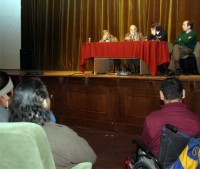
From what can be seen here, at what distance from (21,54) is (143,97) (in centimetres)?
473

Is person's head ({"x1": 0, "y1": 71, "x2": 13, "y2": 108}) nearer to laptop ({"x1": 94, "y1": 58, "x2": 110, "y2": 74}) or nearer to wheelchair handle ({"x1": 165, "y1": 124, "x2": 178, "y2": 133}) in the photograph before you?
wheelchair handle ({"x1": 165, "y1": 124, "x2": 178, "y2": 133})

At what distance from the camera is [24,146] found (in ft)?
4.37

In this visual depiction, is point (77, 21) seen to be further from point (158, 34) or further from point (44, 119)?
point (44, 119)

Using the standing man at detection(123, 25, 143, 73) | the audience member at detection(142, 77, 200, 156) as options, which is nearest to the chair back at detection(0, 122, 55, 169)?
the audience member at detection(142, 77, 200, 156)

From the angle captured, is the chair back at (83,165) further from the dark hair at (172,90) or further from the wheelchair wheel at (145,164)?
the dark hair at (172,90)

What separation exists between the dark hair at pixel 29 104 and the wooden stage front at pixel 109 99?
3.14 m

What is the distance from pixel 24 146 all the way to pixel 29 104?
1.29ft

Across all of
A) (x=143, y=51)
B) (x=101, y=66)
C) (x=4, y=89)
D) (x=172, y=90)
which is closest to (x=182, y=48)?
(x=143, y=51)

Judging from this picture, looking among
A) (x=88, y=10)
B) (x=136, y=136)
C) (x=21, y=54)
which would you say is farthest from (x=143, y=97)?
(x=21, y=54)

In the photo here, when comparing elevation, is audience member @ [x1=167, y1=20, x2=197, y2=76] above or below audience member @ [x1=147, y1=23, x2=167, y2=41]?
below

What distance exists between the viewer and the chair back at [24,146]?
1.33m

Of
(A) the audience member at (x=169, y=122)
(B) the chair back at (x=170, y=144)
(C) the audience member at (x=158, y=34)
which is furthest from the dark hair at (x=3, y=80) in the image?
(C) the audience member at (x=158, y=34)

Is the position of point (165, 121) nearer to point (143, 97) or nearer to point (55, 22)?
point (143, 97)

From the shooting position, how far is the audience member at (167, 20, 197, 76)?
5.72m
